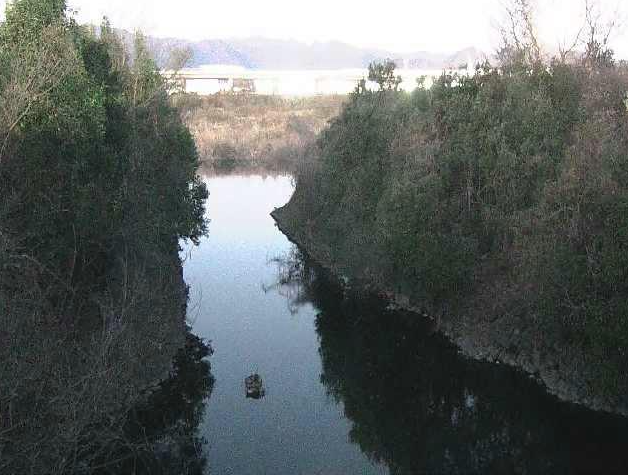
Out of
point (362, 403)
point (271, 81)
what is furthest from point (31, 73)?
point (271, 81)

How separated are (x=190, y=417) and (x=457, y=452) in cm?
648

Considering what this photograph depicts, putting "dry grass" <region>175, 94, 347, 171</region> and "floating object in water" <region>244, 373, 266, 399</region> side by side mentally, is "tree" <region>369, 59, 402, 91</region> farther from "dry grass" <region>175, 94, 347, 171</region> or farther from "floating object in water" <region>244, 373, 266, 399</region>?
"dry grass" <region>175, 94, 347, 171</region>

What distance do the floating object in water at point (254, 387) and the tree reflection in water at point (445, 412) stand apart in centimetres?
188

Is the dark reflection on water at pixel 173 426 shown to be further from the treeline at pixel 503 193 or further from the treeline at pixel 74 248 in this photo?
the treeline at pixel 503 193

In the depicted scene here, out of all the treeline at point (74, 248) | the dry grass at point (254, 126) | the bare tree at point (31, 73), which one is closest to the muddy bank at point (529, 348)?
the treeline at point (74, 248)

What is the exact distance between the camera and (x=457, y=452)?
14.7 metres

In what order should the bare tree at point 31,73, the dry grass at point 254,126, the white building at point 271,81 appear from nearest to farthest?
the bare tree at point 31,73 → the dry grass at point 254,126 → the white building at point 271,81

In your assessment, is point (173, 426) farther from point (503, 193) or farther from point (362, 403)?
point (503, 193)

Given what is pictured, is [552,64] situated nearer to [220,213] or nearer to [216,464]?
[216,464]

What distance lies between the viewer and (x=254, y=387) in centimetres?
1731

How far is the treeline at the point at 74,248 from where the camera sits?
29.5ft

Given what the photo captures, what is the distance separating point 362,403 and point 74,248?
321 inches

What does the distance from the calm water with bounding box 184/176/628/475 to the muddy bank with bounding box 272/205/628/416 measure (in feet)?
1.30

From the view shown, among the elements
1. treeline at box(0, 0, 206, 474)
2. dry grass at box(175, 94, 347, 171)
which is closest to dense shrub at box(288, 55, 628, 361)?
treeline at box(0, 0, 206, 474)
